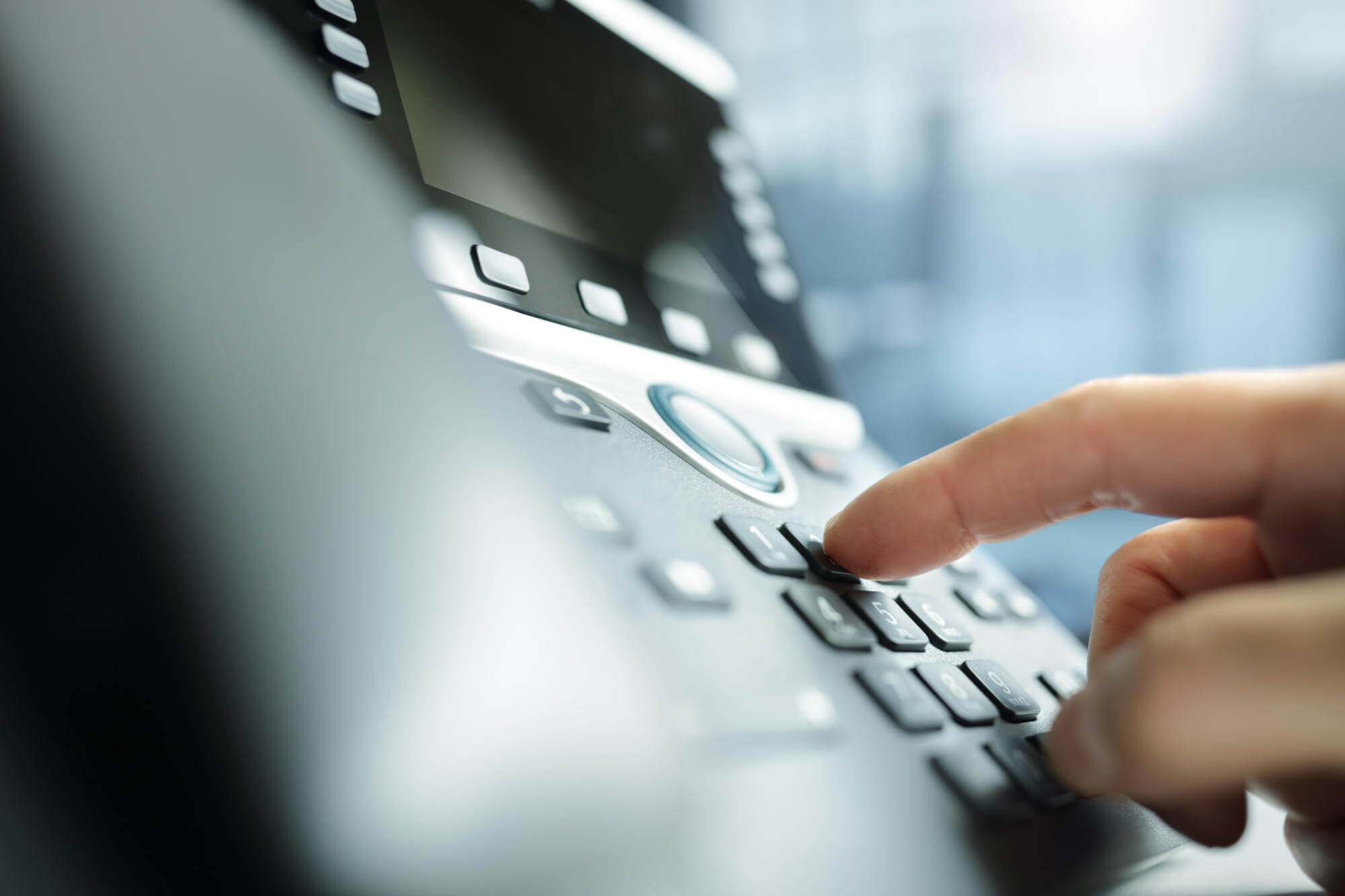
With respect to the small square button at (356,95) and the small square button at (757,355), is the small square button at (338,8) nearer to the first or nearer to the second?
the small square button at (356,95)

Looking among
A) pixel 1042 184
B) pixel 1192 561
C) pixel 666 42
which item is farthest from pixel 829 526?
pixel 1042 184

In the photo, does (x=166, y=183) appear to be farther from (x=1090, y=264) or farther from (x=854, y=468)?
(x=1090, y=264)

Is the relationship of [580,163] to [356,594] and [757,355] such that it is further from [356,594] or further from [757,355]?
[356,594]

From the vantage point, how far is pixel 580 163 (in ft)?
1.22

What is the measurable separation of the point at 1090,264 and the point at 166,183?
1.51 meters

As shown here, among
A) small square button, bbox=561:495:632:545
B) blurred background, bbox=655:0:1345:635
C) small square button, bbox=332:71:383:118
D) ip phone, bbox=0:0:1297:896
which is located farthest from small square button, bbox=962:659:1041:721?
blurred background, bbox=655:0:1345:635

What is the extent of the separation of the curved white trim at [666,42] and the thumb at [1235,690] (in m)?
0.36

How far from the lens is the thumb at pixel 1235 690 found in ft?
0.56

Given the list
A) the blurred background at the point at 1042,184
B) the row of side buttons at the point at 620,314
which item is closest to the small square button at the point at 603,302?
the row of side buttons at the point at 620,314

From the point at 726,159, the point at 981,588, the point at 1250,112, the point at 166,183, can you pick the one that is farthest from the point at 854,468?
the point at 1250,112

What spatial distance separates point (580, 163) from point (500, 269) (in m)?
0.10

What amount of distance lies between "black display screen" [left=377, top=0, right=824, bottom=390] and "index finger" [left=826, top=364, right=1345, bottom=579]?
11cm

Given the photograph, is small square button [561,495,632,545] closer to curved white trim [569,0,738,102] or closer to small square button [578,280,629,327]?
small square button [578,280,629,327]

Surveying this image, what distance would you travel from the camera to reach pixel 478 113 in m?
0.33
